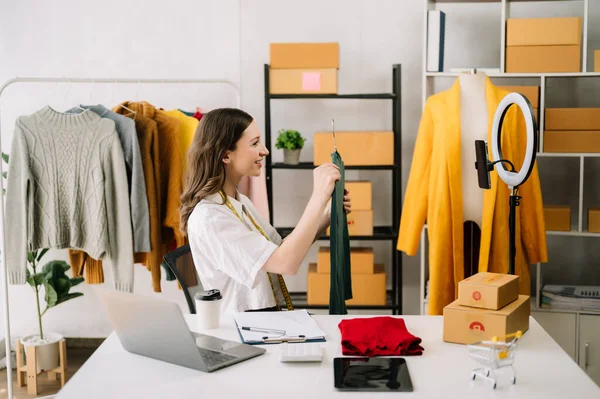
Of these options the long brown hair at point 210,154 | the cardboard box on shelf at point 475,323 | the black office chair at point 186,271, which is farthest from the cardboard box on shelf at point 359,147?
the cardboard box on shelf at point 475,323

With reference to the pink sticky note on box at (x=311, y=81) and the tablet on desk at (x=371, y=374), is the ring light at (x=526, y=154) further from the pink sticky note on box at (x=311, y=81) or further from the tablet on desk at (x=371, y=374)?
the pink sticky note on box at (x=311, y=81)

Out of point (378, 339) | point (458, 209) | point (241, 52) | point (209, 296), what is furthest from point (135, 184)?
point (378, 339)

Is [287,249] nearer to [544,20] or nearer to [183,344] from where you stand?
[183,344]

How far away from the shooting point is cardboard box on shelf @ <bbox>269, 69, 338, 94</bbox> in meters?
3.75

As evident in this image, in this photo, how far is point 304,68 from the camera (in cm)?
375

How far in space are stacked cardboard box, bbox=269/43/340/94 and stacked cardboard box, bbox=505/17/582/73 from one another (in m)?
0.92

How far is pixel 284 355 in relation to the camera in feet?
5.74

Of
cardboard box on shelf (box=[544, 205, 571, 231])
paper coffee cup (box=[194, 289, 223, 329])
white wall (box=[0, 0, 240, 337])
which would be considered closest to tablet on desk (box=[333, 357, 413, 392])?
paper coffee cup (box=[194, 289, 223, 329])

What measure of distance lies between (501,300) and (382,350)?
1.19 feet

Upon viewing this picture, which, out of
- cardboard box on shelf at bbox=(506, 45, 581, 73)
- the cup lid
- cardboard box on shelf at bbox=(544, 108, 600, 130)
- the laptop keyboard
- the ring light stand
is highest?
cardboard box on shelf at bbox=(506, 45, 581, 73)

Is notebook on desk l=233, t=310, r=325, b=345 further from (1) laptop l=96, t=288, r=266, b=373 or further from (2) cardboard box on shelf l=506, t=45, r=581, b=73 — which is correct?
(2) cardboard box on shelf l=506, t=45, r=581, b=73

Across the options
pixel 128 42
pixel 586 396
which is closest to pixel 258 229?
pixel 586 396

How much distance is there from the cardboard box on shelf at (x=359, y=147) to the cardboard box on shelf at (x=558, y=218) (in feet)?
2.81

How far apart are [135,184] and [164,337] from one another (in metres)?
1.97
